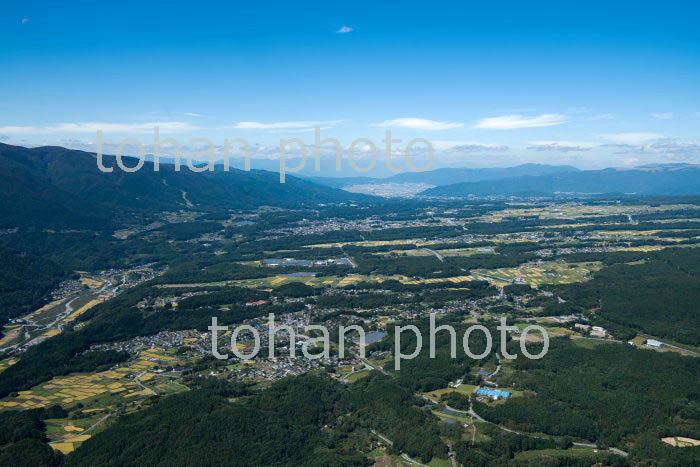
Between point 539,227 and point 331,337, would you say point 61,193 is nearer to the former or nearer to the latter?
point 331,337

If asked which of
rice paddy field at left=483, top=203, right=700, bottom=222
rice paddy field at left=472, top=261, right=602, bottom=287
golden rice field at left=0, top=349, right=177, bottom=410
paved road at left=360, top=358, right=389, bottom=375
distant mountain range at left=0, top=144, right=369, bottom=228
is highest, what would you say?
distant mountain range at left=0, top=144, right=369, bottom=228

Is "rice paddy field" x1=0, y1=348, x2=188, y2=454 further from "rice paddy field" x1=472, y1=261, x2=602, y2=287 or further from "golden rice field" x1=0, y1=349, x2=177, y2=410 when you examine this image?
"rice paddy field" x1=472, y1=261, x2=602, y2=287

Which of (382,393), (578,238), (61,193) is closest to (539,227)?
(578,238)

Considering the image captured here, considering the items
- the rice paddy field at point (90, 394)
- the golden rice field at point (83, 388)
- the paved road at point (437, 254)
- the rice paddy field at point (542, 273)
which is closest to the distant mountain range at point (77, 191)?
the golden rice field at point (83, 388)

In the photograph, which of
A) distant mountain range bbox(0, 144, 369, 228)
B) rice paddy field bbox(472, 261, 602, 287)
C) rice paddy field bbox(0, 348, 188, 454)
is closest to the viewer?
rice paddy field bbox(0, 348, 188, 454)

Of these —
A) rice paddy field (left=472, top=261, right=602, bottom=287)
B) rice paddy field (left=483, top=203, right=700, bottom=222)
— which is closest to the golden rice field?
rice paddy field (left=472, top=261, right=602, bottom=287)

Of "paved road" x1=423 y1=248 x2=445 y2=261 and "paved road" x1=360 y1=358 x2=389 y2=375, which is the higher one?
"paved road" x1=423 y1=248 x2=445 y2=261

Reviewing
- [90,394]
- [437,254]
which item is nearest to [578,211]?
[437,254]

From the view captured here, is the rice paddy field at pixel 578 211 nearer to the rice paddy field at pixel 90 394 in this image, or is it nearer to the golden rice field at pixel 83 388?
the golden rice field at pixel 83 388
